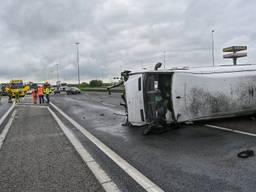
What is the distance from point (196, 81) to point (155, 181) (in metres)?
4.31

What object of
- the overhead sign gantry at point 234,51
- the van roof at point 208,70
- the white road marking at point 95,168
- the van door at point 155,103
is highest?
the overhead sign gantry at point 234,51

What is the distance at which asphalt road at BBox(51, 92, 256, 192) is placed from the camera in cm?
407

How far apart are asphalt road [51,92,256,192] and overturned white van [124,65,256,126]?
1.65 ft

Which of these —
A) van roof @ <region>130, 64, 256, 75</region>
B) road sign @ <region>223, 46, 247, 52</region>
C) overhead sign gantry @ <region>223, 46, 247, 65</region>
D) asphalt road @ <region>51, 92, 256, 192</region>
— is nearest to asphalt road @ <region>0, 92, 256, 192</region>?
asphalt road @ <region>51, 92, 256, 192</region>

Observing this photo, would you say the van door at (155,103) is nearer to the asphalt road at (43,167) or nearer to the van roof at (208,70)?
the van roof at (208,70)

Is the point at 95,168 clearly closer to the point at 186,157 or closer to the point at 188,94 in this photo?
the point at 186,157

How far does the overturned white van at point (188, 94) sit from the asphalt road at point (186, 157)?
0.50 m

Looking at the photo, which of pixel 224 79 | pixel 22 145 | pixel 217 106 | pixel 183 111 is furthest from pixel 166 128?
pixel 22 145

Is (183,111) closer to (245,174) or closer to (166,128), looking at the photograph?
(166,128)

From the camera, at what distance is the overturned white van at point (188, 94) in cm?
786

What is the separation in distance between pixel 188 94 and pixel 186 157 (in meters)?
2.75

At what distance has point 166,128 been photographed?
27.7 ft

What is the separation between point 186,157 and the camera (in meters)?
5.43

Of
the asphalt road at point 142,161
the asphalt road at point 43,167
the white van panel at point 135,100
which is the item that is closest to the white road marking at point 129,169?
the asphalt road at point 142,161
